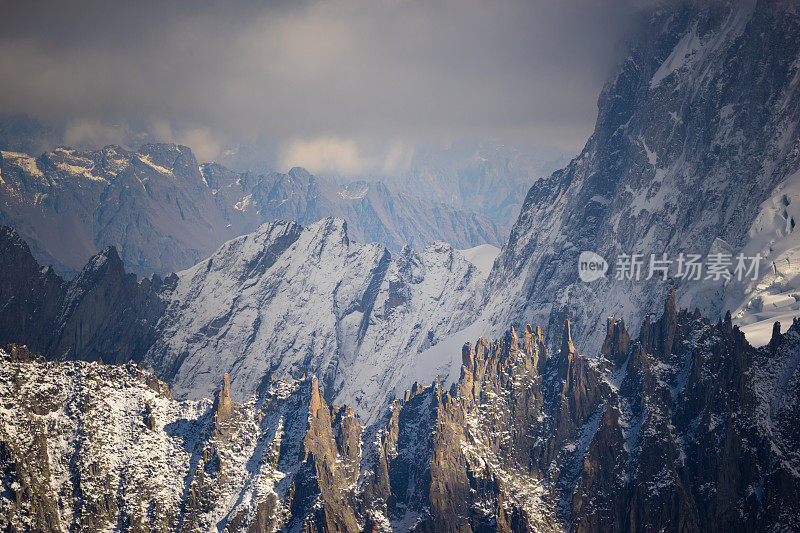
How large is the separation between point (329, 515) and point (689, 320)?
100 m

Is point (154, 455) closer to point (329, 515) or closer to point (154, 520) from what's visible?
point (154, 520)

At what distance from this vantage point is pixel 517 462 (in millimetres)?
188375

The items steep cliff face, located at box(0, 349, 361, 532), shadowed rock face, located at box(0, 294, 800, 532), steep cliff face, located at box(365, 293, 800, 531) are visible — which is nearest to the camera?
steep cliff face, located at box(365, 293, 800, 531)

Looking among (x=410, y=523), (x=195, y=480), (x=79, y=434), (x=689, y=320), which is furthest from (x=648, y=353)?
(x=79, y=434)

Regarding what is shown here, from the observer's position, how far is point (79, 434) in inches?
7549

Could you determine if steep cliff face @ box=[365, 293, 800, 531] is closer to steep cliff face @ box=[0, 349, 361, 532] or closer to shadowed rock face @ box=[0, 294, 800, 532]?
shadowed rock face @ box=[0, 294, 800, 532]

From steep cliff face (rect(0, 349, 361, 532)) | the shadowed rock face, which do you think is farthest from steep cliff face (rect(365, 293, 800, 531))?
steep cliff face (rect(0, 349, 361, 532))

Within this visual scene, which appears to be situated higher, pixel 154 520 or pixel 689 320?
pixel 689 320

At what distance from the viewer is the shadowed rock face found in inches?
6334

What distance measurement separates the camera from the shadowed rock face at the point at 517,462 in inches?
6334

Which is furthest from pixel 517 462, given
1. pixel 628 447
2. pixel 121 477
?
pixel 121 477

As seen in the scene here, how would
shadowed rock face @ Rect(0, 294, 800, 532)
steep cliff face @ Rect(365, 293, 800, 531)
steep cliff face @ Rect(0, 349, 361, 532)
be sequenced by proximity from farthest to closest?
steep cliff face @ Rect(0, 349, 361, 532) < shadowed rock face @ Rect(0, 294, 800, 532) < steep cliff face @ Rect(365, 293, 800, 531)

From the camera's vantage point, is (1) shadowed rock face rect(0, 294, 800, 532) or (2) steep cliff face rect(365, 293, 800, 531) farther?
(1) shadowed rock face rect(0, 294, 800, 532)

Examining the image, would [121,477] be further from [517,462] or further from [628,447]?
[628,447]
